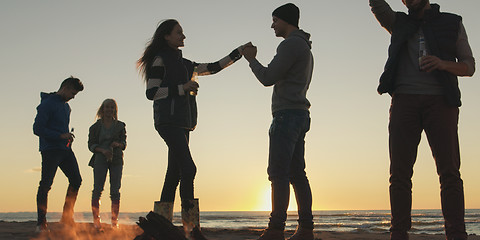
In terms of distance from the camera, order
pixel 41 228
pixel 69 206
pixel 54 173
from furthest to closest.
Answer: pixel 69 206
pixel 54 173
pixel 41 228

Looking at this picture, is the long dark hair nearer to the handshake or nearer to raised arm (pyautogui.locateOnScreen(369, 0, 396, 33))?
the handshake

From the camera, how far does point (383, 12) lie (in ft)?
15.5

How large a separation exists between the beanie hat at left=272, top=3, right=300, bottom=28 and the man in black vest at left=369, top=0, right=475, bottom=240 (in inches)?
48.9

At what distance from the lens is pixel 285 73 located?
521 cm

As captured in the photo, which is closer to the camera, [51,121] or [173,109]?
[173,109]

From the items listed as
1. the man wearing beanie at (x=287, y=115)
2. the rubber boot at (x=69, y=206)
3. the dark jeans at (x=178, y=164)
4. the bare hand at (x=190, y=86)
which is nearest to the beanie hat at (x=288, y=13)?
the man wearing beanie at (x=287, y=115)

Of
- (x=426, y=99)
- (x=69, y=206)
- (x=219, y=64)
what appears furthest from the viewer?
(x=69, y=206)

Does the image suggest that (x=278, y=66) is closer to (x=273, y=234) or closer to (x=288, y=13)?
(x=288, y=13)

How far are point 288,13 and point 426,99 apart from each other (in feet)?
6.13

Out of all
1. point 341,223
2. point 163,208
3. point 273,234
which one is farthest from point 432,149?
point 341,223

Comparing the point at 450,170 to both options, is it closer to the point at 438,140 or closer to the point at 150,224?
the point at 438,140

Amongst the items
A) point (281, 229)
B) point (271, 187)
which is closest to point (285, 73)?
point (271, 187)

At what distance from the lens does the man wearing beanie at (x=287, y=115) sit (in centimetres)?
500

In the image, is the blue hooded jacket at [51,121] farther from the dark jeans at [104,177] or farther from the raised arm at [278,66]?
the raised arm at [278,66]
